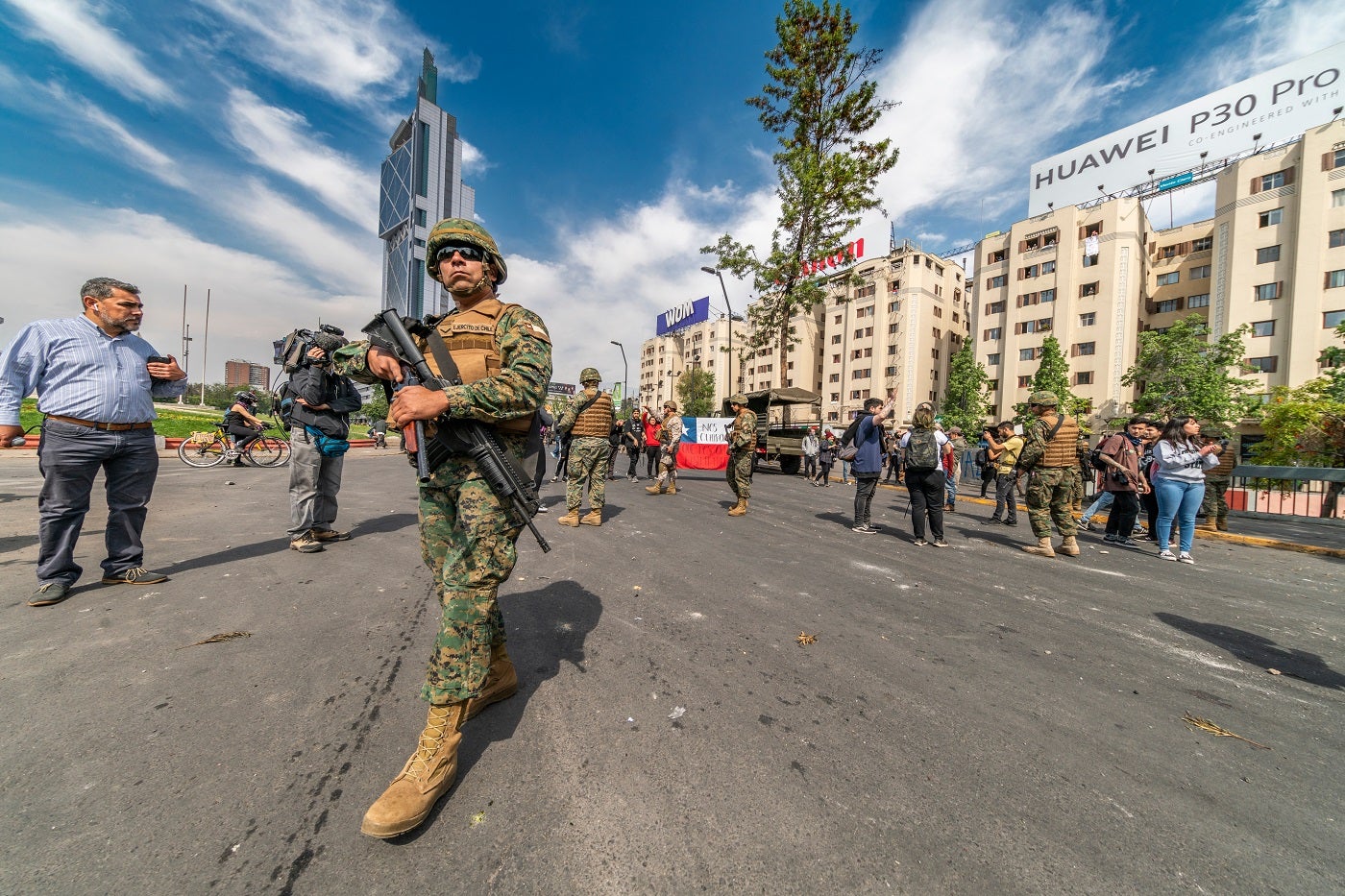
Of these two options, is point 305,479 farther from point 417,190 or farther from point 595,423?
point 417,190

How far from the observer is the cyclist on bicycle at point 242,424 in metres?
11.2

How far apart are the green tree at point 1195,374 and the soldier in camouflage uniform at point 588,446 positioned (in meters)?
33.3

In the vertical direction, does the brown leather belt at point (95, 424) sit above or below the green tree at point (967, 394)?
below

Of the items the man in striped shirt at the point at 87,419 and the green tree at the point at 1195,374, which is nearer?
the man in striped shirt at the point at 87,419

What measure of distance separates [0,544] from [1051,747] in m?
7.74

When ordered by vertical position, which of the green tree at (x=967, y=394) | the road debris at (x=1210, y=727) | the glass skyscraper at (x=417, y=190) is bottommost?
the road debris at (x=1210, y=727)

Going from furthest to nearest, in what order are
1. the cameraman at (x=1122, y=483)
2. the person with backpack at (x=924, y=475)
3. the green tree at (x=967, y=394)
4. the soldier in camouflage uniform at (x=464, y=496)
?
the green tree at (x=967, y=394)
the cameraman at (x=1122, y=483)
the person with backpack at (x=924, y=475)
the soldier in camouflage uniform at (x=464, y=496)

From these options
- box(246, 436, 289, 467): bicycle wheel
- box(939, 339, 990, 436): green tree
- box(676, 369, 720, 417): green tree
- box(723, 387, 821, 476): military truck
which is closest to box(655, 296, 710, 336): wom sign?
box(676, 369, 720, 417): green tree

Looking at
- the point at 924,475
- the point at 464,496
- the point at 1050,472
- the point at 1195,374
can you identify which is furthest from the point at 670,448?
the point at 1195,374

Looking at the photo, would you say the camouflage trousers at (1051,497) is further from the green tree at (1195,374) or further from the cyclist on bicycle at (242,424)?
the green tree at (1195,374)

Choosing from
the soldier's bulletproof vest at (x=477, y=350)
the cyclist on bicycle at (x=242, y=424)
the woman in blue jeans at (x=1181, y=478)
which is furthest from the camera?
the cyclist on bicycle at (x=242, y=424)

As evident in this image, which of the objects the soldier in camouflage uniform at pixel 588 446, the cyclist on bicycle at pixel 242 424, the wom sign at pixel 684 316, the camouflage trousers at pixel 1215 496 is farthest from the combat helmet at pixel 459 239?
the wom sign at pixel 684 316

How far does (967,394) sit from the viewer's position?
133ft

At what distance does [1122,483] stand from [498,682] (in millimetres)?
7874
